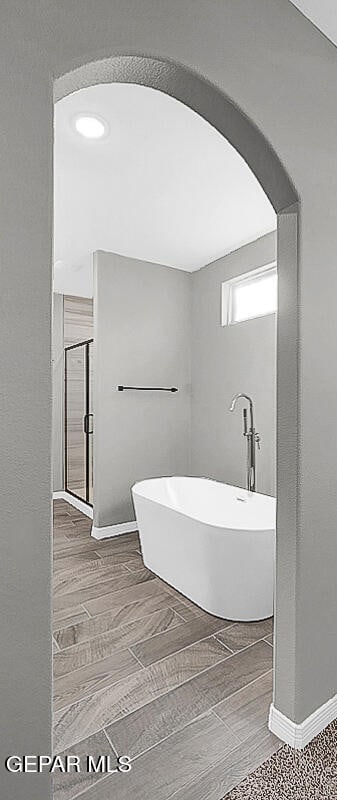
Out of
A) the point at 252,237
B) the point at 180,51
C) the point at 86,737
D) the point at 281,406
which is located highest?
the point at 252,237

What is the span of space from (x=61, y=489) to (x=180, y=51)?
498 centimetres

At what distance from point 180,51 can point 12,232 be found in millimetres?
795

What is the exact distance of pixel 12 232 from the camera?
3.22 feet

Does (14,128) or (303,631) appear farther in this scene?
(303,631)

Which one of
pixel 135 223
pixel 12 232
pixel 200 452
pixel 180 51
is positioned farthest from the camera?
pixel 200 452

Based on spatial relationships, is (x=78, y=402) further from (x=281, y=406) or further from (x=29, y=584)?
(x=29, y=584)

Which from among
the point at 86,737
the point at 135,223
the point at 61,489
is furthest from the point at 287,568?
the point at 61,489

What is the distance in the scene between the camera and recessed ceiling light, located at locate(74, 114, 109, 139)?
86.0 inches

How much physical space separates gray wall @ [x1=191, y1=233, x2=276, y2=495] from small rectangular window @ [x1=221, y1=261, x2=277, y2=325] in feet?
0.21

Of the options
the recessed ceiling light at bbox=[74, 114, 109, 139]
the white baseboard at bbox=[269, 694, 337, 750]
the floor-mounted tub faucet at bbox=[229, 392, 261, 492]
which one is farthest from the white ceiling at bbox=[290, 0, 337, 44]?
the white baseboard at bbox=[269, 694, 337, 750]

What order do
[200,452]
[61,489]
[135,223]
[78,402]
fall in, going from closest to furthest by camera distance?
→ [135,223] → [200,452] → [78,402] → [61,489]

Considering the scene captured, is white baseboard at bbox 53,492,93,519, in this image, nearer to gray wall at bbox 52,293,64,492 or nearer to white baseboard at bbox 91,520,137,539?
gray wall at bbox 52,293,64,492

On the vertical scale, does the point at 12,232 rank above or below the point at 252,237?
below

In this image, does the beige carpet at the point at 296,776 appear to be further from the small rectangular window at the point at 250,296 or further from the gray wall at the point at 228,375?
the small rectangular window at the point at 250,296
